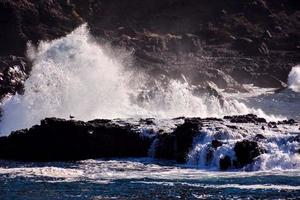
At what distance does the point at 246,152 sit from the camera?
53.3m

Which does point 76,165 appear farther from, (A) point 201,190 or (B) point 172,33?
(B) point 172,33

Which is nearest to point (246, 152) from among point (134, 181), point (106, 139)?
point (134, 181)

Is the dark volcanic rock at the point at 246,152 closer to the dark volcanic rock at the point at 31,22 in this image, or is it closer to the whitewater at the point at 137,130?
the whitewater at the point at 137,130

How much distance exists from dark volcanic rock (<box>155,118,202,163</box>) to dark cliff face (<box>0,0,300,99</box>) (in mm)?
49611

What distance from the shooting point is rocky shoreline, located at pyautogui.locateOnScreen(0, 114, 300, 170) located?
57188mm

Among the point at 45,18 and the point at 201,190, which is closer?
the point at 201,190

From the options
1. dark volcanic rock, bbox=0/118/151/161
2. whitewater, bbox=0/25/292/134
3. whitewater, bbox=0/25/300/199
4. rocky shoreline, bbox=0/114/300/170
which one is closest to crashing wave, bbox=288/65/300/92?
whitewater, bbox=0/25/300/199

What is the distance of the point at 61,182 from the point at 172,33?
84646mm

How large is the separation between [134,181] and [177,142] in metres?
10.6

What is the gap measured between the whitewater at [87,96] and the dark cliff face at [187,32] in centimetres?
2052

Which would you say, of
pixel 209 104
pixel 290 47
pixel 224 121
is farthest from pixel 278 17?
pixel 224 121

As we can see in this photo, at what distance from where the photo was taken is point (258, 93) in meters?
110

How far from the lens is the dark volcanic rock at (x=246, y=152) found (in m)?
53.1

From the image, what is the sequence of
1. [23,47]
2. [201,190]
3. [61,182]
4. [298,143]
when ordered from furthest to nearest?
[23,47]
[298,143]
[61,182]
[201,190]
